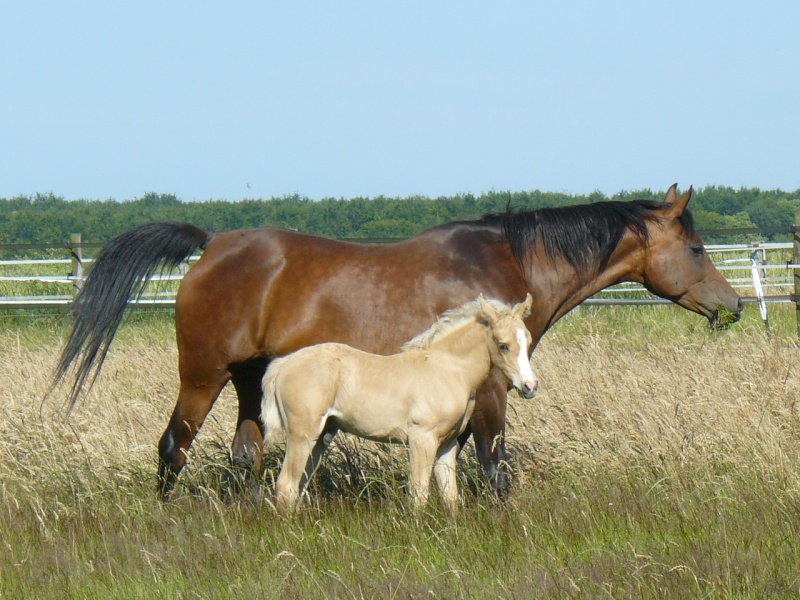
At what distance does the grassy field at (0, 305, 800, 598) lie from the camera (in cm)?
385

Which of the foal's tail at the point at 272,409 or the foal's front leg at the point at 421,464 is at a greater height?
the foal's tail at the point at 272,409

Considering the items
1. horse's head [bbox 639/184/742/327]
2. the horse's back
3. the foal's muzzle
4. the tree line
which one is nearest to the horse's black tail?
the horse's back

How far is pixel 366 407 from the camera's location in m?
4.56

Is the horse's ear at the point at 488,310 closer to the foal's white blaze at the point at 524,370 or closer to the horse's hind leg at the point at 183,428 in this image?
→ the foal's white blaze at the point at 524,370

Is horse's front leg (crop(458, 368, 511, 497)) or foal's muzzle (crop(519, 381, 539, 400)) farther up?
foal's muzzle (crop(519, 381, 539, 400))

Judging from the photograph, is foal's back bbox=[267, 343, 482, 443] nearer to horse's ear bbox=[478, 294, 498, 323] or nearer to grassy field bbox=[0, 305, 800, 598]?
horse's ear bbox=[478, 294, 498, 323]

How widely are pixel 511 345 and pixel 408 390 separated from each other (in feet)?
1.75

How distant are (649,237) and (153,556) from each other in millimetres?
3410

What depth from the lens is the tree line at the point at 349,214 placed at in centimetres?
4891

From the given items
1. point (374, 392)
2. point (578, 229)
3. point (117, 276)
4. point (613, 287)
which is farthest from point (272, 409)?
point (613, 287)

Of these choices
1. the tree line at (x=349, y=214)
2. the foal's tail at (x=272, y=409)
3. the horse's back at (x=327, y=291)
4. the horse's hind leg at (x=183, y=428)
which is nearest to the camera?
the foal's tail at (x=272, y=409)

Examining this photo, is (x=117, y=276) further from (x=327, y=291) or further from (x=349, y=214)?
(x=349, y=214)

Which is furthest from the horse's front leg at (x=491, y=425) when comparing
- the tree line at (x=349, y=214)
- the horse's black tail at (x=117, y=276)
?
the tree line at (x=349, y=214)

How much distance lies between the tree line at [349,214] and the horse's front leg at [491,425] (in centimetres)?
3907
